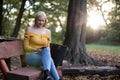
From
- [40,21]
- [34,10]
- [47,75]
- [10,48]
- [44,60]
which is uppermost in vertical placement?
[34,10]

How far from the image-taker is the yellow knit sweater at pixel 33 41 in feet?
20.4

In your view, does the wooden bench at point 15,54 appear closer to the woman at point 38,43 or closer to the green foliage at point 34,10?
the woman at point 38,43

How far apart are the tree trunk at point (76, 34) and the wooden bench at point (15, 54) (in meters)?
4.23

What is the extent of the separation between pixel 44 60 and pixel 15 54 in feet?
2.35

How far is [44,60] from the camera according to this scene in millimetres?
5879

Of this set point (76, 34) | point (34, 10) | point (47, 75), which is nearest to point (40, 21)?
point (47, 75)

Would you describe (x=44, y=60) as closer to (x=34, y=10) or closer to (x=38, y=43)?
(x=38, y=43)

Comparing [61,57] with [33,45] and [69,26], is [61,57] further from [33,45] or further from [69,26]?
[69,26]

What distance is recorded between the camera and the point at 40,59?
6.09 meters

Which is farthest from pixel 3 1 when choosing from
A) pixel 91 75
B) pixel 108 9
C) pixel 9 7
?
pixel 91 75

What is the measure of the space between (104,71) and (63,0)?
9.33m

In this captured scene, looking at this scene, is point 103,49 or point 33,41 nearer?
point 33,41

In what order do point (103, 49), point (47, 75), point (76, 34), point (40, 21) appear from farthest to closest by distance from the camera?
1. point (103, 49)
2. point (76, 34)
3. point (40, 21)
4. point (47, 75)

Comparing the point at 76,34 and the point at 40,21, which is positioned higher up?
the point at 40,21
